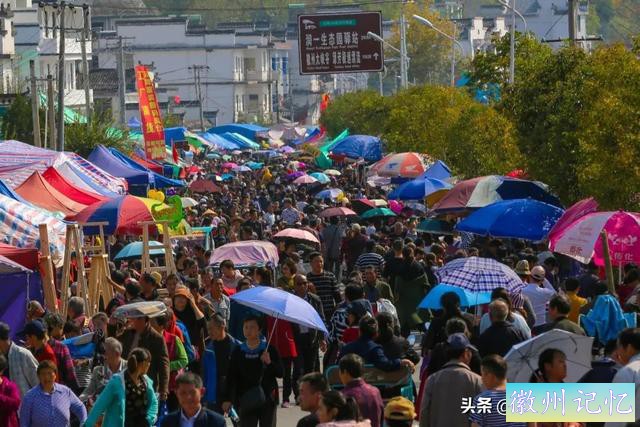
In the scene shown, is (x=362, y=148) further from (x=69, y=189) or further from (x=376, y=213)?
(x=69, y=189)

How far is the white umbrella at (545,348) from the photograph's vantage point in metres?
11.2

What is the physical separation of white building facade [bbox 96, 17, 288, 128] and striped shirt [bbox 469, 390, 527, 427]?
107 metres

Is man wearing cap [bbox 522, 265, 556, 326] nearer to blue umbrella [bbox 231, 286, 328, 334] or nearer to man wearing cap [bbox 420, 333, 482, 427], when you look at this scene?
blue umbrella [bbox 231, 286, 328, 334]

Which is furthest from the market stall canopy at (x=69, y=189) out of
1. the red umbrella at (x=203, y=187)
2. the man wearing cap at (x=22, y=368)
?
the red umbrella at (x=203, y=187)

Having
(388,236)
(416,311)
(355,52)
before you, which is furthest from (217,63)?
(416,311)

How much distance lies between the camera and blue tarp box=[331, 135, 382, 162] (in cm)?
5512

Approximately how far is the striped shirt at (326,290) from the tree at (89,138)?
24039 mm

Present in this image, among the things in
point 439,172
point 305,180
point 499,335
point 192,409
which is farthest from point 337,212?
point 192,409

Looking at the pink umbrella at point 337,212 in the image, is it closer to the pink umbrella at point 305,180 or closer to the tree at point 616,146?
the tree at point 616,146

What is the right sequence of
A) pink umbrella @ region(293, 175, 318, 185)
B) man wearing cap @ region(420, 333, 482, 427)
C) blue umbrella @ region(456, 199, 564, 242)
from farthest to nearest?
pink umbrella @ region(293, 175, 318, 185) → blue umbrella @ region(456, 199, 564, 242) → man wearing cap @ region(420, 333, 482, 427)

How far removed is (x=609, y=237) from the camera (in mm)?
18156

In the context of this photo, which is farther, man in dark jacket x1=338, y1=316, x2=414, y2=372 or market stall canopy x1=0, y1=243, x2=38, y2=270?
market stall canopy x1=0, y1=243, x2=38, y2=270

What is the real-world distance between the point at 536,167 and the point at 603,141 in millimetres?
4487

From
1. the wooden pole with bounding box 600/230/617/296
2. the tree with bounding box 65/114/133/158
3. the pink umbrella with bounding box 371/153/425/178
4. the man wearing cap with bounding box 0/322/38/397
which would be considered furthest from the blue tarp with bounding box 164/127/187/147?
the man wearing cap with bounding box 0/322/38/397
